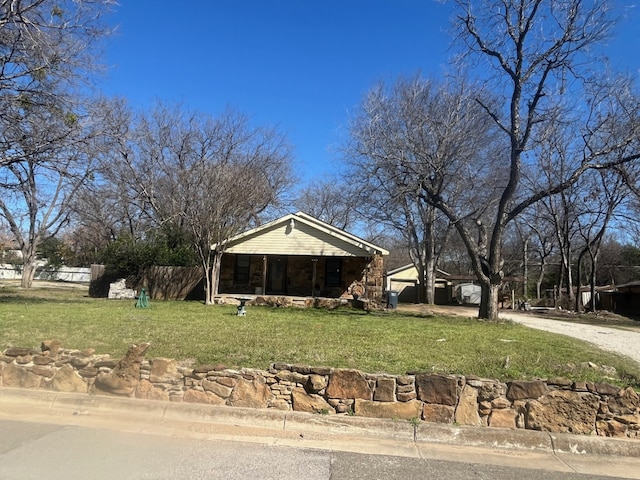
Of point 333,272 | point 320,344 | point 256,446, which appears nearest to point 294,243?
point 333,272

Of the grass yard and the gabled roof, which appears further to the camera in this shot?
the gabled roof

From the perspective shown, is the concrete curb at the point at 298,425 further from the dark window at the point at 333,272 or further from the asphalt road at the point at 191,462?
the dark window at the point at 333,272

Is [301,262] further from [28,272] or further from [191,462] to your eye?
[191,462]

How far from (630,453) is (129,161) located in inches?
1060

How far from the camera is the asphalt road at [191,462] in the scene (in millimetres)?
4043

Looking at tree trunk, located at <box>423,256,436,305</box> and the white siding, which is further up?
the white siding

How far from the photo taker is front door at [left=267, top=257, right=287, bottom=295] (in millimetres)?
25203

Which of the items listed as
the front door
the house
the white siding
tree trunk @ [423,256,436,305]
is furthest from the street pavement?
tree trunk @ [423,256,436,305]

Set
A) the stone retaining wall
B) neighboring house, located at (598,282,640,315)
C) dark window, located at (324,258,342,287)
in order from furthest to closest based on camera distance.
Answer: neighboring house, located at (598,282,640,315)
dark window, located at (324,258,342,287)
the stone retaining wall

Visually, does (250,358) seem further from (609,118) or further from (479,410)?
(609,118)

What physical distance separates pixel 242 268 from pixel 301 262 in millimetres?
3142

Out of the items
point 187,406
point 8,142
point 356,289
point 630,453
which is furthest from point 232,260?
point 630,453

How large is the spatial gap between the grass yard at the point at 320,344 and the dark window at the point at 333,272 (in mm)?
11888

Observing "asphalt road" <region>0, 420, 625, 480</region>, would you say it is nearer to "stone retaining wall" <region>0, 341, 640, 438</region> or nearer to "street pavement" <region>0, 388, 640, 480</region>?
"street pavement" <region>0, 388, 640, 480</region>
